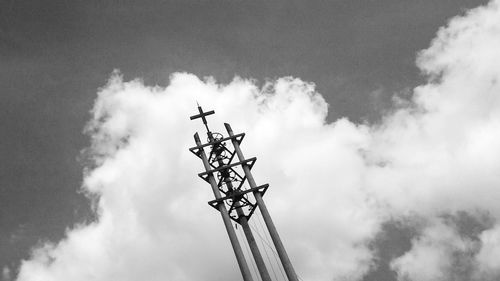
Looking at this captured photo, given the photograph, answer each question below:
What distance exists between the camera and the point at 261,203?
15.7 metres

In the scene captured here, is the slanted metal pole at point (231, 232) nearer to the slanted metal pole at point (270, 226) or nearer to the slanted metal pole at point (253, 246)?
the slanted metal pole at point (253, 246)

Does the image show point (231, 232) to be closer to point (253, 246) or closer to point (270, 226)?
point (253, 246)

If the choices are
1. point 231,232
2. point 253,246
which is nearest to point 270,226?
point 253,246

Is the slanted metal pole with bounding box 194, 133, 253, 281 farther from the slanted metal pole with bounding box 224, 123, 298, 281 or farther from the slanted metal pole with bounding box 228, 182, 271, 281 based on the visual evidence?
the slanted metal pole with bounding box 224, 123, 298, 281

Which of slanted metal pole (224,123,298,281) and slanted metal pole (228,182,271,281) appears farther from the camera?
slanted metal pole (228,182,271,281)

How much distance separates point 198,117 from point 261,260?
764 centimetres

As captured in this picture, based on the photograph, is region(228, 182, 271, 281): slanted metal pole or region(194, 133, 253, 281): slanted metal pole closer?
region(194, 133, 253, 281): slanted metal pole

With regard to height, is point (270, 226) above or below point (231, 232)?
below

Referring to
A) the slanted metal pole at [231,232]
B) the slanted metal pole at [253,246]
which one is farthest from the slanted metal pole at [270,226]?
the slanted metal pole at [231,232]

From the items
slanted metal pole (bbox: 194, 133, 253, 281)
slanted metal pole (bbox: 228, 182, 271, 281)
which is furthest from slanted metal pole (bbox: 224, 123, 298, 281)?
slanted metal pole (bbox: 194, 133, 253, 281)

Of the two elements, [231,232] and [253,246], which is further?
[253,246]

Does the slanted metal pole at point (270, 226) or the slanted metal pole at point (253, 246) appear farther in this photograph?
the slanted metal pole at point (253, 246)

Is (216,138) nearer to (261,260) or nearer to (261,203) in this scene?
(261,203)

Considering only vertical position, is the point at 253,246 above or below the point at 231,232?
below
